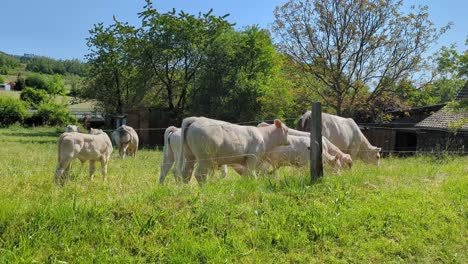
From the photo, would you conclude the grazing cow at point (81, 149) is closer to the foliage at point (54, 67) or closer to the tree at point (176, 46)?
the tree at point (176, 46)

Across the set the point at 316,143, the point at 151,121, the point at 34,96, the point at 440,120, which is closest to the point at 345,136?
the point at 316,143

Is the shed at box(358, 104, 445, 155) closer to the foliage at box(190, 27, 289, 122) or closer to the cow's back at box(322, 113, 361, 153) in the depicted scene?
the foliage at box(190, 27, 289, 122)

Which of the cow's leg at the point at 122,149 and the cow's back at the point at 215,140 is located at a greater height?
the cow's back at the point at 215,140

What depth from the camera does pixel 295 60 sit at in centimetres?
2702

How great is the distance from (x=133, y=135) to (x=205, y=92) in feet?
38.3

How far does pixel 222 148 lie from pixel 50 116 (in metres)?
42.2

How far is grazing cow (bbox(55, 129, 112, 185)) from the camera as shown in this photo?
29.1ft

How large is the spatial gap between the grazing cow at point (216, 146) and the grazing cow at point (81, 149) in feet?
6.62

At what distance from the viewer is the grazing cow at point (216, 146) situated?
750cm

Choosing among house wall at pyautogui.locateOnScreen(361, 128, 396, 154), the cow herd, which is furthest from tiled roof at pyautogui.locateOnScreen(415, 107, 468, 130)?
the cow herd

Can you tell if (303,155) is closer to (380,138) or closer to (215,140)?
(215,140)

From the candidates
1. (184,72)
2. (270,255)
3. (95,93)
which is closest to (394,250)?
(270,255)

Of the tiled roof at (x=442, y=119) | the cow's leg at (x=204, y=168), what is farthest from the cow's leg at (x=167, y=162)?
the tiled roof at (x=442, y=119)

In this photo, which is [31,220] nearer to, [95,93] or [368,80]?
[368,80]
